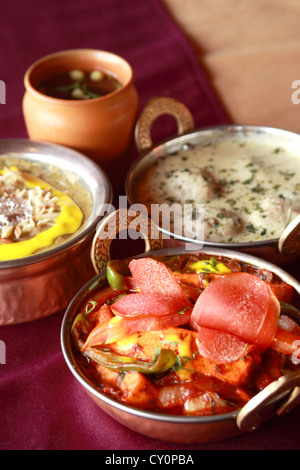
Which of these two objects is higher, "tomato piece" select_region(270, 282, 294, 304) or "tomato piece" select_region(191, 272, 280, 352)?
"tomato piece" select_region(191, 272, 280, 352)

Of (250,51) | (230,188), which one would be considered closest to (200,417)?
(230,188)

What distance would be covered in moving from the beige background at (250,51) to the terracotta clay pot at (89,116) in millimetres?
586

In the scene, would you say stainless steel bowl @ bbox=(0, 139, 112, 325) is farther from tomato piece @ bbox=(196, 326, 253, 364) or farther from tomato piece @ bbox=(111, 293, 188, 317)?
tomato piece @ bbox=(196, 326, 253, 364)

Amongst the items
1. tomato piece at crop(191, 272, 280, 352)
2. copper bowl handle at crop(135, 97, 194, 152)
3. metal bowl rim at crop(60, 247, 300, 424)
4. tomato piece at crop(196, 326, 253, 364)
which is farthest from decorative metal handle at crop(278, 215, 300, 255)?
copper bowl handle at crop(135, 97, 194, 152)

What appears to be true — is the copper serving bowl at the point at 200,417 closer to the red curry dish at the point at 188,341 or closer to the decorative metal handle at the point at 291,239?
the red curry dish at the point at 188,341

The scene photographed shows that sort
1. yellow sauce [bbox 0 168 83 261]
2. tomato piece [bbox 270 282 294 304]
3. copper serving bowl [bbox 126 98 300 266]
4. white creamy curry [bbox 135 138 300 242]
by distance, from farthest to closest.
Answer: copper serving bowl [bbox 126 98 300 266] < white creamy curry [bbox 135 138 300 242] < yellow sauce [bbox 0 168 83 261] < tomato piece [bbox 270 282 294 304]

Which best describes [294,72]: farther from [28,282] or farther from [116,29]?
[28,282]

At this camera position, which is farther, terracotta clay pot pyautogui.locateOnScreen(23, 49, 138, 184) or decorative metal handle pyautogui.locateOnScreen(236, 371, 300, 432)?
terracotta clay pot pyautogui.locateOnScreen(23, 49, 138, 184)

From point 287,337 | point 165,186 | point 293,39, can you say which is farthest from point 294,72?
point 287,337

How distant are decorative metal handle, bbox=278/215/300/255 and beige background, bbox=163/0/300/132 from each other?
86 centimetres

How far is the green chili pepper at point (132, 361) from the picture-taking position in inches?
32.5

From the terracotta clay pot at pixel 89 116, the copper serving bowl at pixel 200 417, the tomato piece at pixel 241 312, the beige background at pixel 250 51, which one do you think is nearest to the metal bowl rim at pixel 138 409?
the copper serving bowl at pixel 200 417

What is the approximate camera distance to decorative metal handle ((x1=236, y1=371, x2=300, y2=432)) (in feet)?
2.45

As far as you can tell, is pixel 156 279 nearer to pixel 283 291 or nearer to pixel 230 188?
pixel 283 291
